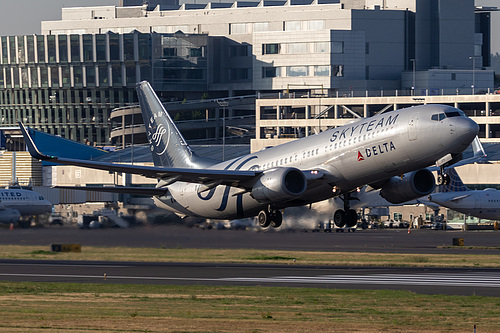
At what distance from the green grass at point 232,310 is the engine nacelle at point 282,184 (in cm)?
969

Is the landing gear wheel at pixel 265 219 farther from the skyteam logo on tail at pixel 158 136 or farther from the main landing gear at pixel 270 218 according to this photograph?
the skyteam logo on tail at pixel 158 136

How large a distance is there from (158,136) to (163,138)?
671 millimetres

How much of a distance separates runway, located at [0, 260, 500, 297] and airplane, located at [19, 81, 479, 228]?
3.60 m

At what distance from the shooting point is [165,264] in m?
62.8

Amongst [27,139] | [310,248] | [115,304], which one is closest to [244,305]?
[115,304]

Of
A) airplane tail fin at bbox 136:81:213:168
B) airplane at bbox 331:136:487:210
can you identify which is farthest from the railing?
airplane tail fin at bbox 136:81:213:168

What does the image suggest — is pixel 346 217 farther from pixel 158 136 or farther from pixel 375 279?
pixel 158 136

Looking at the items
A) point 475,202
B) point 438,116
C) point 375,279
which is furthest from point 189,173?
point 475,202

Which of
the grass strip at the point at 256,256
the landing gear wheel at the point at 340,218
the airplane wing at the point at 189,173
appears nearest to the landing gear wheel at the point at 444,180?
the landing gear wheel at the point at 340,218

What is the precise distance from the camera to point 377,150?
5094 centimetres

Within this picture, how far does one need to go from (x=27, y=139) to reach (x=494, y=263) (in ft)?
106

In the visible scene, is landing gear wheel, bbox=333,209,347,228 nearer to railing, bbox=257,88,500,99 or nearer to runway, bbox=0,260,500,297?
A: runway, bbox=0,260,500,297

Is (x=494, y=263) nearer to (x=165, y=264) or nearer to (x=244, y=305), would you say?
(x=165, y=264)

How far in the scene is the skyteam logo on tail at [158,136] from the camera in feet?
228
